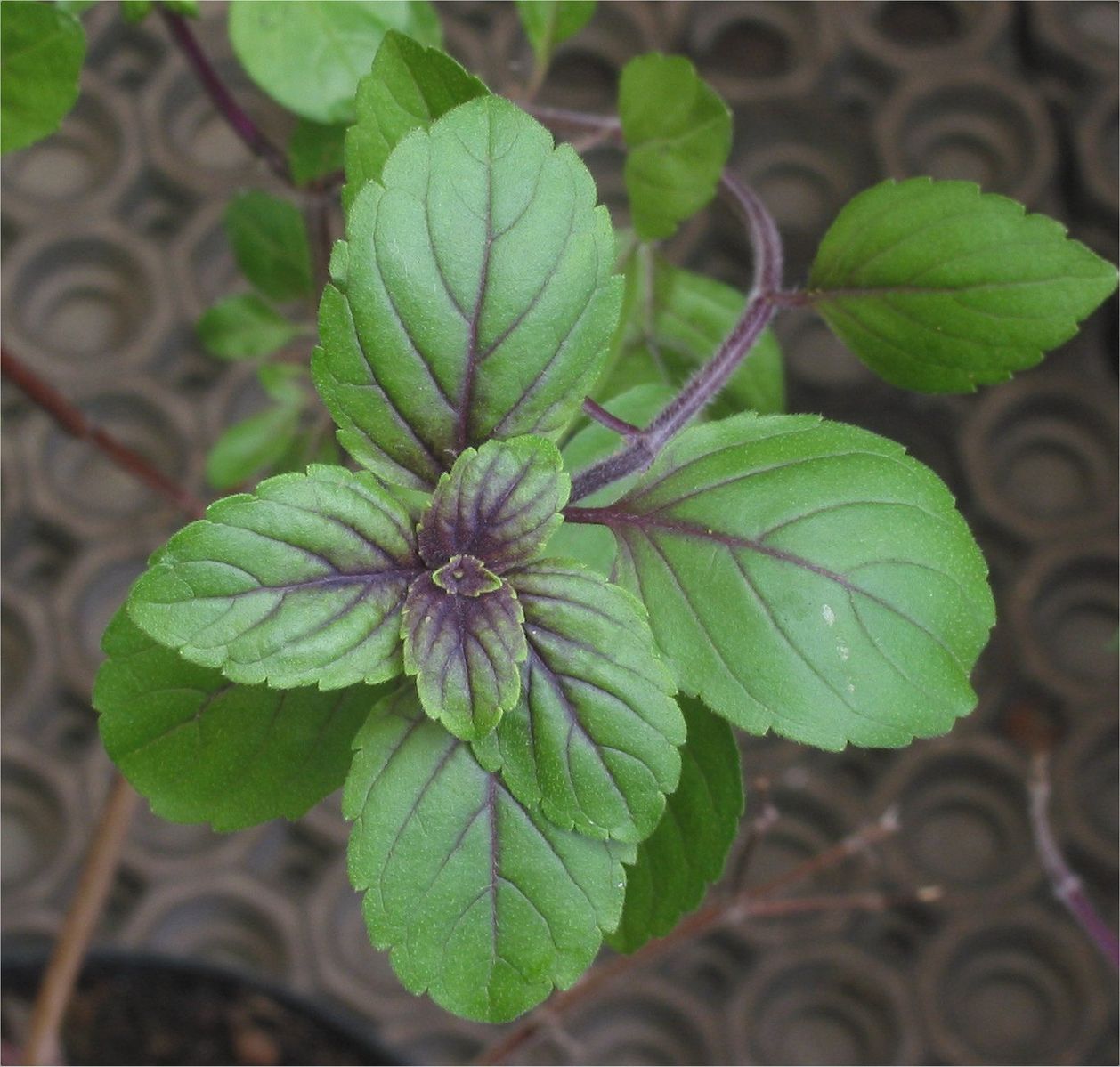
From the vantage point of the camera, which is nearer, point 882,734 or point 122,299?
point 882,734

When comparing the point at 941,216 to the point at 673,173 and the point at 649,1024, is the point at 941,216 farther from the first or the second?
the point at 649,1024

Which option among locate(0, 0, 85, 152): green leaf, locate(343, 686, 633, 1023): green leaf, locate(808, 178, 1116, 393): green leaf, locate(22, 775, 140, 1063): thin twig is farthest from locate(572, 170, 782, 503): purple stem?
locate(22, 775, 140, 1063): thin twig

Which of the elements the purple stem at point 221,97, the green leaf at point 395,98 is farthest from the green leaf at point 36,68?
the green leaf at point 395,98

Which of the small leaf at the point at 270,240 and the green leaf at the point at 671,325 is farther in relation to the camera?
the small leaf at the point at 270,240

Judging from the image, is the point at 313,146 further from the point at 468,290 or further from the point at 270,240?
the point at 468,290

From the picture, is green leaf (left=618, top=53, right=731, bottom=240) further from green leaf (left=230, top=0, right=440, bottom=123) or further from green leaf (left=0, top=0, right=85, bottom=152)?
green leaf (left=0, top=0, right=85, bottom=152)

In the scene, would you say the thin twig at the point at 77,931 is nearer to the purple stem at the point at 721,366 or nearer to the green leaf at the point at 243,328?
the green leaf at the point at 243,328

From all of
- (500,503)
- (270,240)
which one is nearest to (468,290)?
(500,503)

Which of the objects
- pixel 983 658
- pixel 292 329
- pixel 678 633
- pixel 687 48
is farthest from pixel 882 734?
pixel 687 48
